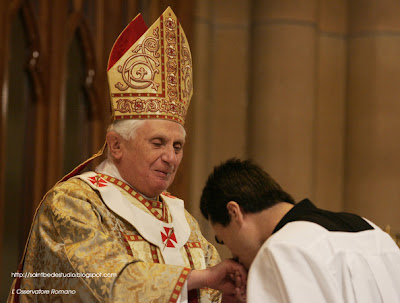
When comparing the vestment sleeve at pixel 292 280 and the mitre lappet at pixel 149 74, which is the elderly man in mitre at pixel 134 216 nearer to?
the mitre lappet at pixel 149 74

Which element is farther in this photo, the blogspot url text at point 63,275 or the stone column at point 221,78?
the stone column at point 221,78

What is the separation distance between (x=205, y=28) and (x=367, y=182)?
7.18 feet

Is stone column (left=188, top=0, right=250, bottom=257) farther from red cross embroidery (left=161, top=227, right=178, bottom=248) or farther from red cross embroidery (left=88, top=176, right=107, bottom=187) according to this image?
red cross embroidery (left=88, top=176, right=107, bottom=187)

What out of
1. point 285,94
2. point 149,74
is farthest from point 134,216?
point 285,94

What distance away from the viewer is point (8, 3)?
520 centimetres

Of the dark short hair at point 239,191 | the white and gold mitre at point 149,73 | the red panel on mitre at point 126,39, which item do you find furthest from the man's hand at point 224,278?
A: the red panel on mitre at point 126,39

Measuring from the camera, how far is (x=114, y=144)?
3.77 metres

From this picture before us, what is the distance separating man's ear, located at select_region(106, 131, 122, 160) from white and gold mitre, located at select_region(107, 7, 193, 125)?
0.35 ft

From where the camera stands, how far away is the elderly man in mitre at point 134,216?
3215 millimetres

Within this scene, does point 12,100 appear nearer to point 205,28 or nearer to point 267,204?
point 205,28

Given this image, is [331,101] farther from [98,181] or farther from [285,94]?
[98,181]

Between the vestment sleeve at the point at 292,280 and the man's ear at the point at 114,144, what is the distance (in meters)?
1.38

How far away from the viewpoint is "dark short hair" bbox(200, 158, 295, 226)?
2938 millimetres

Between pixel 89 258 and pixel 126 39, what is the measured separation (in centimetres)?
136
